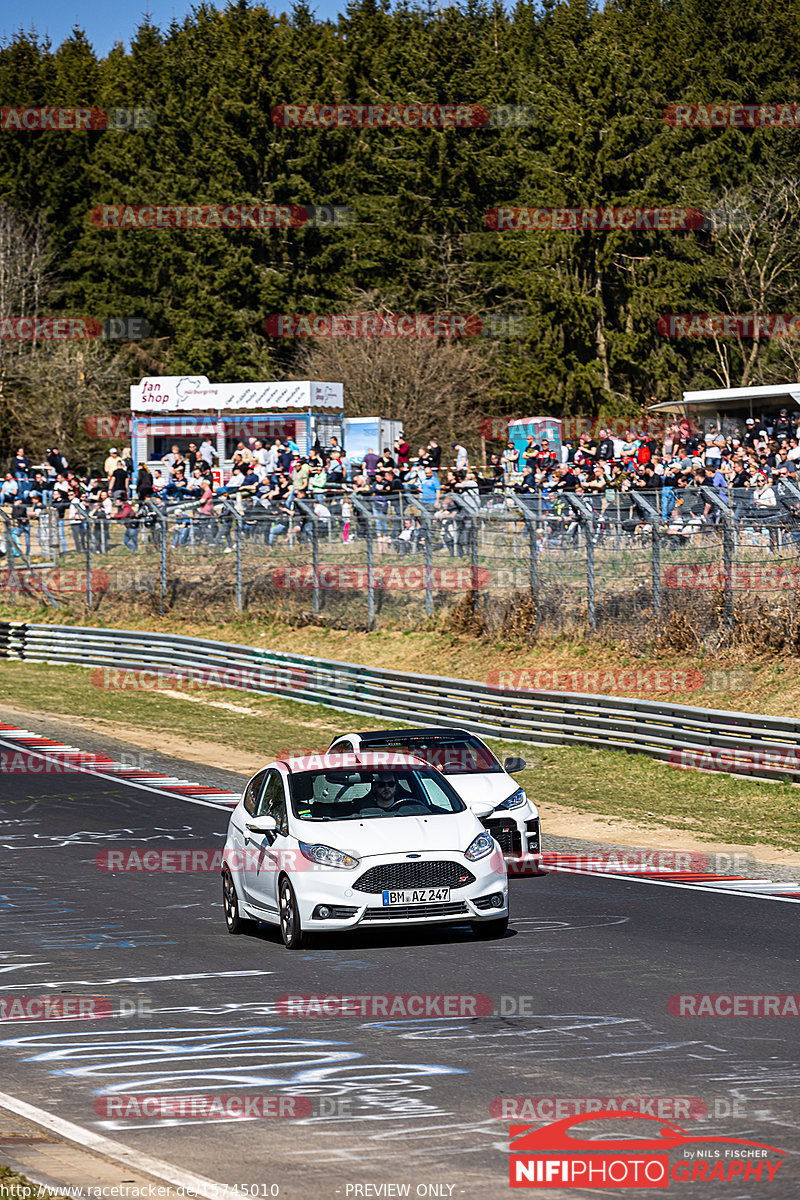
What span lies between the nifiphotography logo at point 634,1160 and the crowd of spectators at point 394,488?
646 inches

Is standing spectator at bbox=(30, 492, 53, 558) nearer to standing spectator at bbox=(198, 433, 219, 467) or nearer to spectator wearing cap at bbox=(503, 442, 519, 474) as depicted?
standing spectator at bbox=(198, 433, 219, 467)

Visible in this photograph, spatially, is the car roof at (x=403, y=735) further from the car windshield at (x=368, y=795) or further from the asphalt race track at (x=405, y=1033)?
the car windshield at (x=368, y=795)

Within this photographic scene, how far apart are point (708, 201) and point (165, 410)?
27267 mm

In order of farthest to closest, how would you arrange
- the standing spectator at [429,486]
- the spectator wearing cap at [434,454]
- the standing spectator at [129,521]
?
the standing spectator at [129,521]
the spectator wearing cap at [434,454]
the standing spectator at [429,486]

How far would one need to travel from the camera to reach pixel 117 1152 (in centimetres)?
698

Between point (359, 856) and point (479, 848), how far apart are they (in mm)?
914

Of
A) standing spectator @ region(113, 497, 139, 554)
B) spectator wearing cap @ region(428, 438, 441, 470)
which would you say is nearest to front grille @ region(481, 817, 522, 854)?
spectator wearing cap @ region(428, 438, 441, 470)

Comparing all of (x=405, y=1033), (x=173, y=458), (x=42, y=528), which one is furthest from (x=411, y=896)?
(x=173, y=458)

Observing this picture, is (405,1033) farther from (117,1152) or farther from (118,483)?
(118,483)

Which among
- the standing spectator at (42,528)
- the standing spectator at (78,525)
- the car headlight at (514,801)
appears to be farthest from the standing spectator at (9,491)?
the car headlight at (514,801)

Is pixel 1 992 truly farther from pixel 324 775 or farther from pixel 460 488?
pixel 460 488

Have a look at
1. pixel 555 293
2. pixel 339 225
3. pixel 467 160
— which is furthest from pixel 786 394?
pixel 339 225

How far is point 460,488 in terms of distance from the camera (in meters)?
30.9

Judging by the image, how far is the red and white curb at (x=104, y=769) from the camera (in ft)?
72.7
